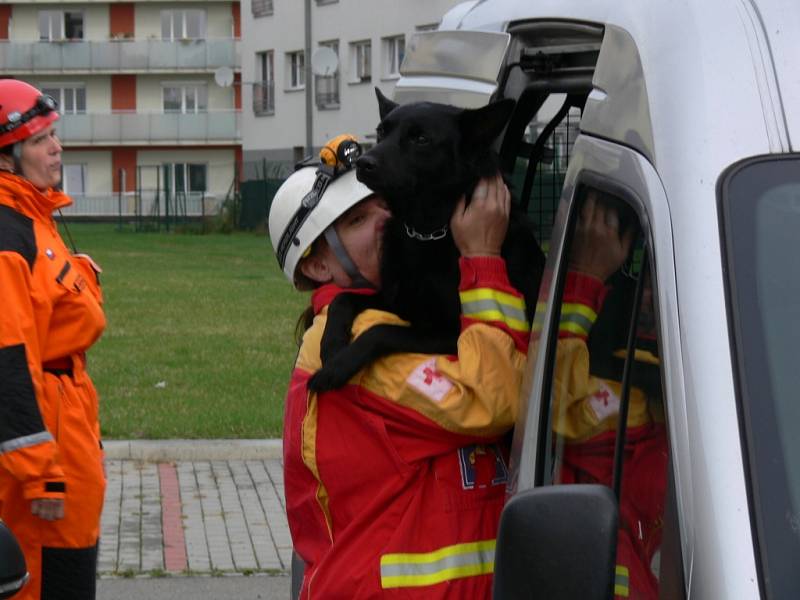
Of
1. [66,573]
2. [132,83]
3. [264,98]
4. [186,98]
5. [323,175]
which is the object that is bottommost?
[186,98]

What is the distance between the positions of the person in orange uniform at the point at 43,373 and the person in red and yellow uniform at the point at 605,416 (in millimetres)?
2289

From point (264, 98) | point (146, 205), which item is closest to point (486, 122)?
point (264, 98)

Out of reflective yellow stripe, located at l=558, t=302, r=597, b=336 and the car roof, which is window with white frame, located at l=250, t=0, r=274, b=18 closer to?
reflective yellow stripe, located at l=558, t=302, r=597, b=336

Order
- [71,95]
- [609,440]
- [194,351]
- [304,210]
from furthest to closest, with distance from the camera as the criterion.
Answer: [71,95] → [194,351] → [304,210] → [609,440]

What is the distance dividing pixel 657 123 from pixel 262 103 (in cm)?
5729

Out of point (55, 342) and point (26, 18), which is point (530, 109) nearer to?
point (55, 342)

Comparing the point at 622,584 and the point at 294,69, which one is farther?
the point at 294,69

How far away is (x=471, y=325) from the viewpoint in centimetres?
305

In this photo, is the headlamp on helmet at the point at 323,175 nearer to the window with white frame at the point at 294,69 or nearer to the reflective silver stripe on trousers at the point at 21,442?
the reflective silver stripe on trousers at the point at 21,442

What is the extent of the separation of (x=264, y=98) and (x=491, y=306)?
56485 millimetres

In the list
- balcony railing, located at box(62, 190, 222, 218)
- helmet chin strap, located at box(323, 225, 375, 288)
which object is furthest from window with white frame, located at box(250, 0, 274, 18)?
helmet chin strap, located at box(323, 225, 375, 288)

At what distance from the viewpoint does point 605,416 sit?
8.64ft

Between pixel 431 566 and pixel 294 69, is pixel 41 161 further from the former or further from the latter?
pixel 294 69

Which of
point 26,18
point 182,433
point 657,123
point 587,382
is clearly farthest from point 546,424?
point 26,18
